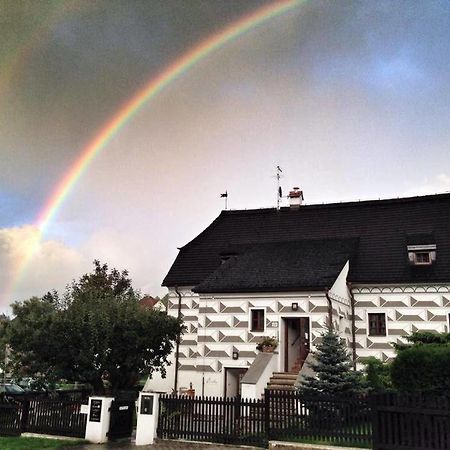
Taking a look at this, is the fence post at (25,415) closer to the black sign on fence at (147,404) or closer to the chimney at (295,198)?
the black sign on fence at (147,404)

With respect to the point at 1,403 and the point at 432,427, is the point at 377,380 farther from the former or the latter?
the point at 1,403

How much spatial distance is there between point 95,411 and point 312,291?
32.8 feet

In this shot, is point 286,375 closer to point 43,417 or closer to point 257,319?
point 257,319

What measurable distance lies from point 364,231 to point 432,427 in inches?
630

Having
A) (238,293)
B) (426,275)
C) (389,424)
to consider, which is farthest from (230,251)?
(389,424)

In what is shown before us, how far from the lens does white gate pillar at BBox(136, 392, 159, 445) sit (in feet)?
49.5

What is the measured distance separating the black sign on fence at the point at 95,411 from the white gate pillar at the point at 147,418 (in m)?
1.25

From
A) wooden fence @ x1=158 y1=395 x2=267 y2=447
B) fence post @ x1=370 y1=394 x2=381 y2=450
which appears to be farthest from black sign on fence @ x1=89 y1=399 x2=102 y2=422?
fence post @ x1=370 y1=394 x2=381 y2=450

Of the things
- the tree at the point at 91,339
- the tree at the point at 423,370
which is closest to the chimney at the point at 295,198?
the tree at the point at 91,339

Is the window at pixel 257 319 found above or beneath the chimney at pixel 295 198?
beneath

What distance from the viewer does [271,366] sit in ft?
66.7

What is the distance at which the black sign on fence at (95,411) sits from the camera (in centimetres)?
1551

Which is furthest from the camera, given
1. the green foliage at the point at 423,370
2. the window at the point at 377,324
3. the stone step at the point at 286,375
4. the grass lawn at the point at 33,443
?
the window at the point at 377,324

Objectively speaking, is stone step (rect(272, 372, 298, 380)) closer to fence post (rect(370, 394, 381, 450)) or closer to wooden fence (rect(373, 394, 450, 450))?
fence post (rect(370, 394, 381, 450))
